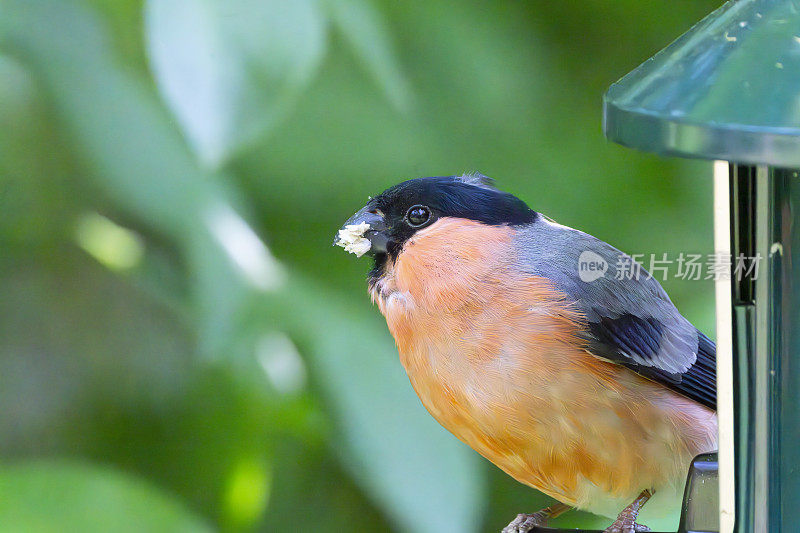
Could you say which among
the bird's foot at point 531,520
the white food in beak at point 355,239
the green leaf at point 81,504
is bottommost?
the bird's foot at point 531,520

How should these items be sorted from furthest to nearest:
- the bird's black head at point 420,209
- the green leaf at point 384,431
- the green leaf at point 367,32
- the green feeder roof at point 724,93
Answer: the green leaf at point 384,431 → the green leaf at point 367,32 → the bird's black head at point 420,209 → the green feeder roof at point 724,93

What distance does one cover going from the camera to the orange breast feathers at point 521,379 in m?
1.44

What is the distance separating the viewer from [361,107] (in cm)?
233

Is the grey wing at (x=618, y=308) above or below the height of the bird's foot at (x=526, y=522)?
above

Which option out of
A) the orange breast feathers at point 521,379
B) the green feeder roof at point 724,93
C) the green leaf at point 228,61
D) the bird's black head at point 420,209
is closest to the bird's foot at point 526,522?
the orange breast feathers at point 521,379

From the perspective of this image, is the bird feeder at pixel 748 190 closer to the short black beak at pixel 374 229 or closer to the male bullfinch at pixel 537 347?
the male bullfinch at pixel 537 347

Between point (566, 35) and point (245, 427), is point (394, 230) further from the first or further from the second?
point (566, 35)

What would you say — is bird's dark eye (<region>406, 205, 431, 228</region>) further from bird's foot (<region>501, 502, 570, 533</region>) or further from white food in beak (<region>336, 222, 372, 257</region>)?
bird's foot (<region>501, 502, 570, 533</region>)

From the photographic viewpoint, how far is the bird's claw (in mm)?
1655

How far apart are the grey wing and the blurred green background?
47cm

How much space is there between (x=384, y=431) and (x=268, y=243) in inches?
20.2

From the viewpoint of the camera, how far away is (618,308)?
157 cm

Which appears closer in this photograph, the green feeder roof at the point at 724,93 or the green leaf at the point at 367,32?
the green feeder roof at the point at 724,93

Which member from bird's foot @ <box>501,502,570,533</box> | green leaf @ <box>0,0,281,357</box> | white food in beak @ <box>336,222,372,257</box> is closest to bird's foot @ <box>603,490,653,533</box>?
bird's foot @ <box>501,502,570,533</box>
